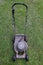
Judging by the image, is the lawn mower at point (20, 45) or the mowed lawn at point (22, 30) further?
the mowed lawn at point (22, 30)

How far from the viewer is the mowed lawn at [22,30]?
324cm

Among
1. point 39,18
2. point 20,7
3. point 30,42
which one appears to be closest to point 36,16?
point 39,18

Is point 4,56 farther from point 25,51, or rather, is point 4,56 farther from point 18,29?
point 18,29

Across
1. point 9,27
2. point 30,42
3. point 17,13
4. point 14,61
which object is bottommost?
point 14,61

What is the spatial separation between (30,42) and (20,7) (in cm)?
83

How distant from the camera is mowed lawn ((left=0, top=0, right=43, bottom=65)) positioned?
3.24 metres

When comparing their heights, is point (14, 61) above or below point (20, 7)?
below

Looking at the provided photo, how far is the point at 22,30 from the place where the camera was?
3533 mm

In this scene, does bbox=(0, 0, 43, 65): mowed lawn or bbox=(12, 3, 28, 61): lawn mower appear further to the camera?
bbox=(0, 0, 43, 65): mowed lawn

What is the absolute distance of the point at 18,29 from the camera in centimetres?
356

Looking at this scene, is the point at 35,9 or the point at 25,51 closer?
the point at 25,51

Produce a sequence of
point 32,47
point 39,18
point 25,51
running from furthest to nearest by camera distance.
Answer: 1. point 39,18
2. point 32,47
3. point 25,51

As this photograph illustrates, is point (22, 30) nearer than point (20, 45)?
No

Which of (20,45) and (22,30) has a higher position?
(22,30)
